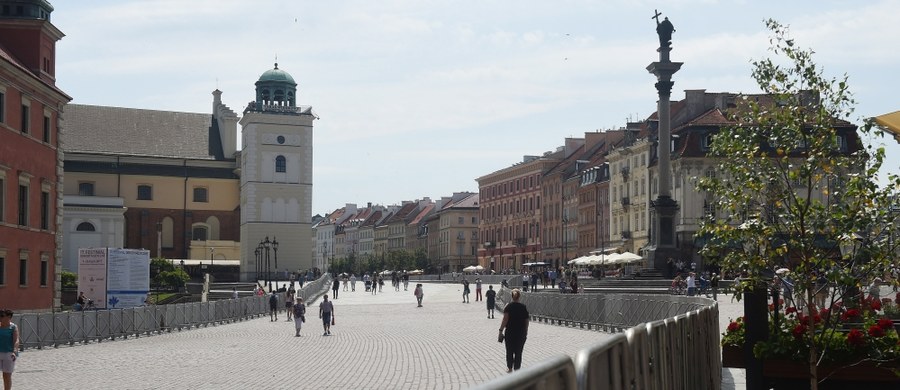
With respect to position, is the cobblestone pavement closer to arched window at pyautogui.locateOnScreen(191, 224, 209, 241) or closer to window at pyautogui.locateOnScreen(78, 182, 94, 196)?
arched window at pyautogui.locateOnScreen(191, 224, 209, 241)

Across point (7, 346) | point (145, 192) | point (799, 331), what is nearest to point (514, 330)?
point (799, 331)

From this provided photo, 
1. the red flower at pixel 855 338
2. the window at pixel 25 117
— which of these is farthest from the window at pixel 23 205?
the red flower at pixel 855 338

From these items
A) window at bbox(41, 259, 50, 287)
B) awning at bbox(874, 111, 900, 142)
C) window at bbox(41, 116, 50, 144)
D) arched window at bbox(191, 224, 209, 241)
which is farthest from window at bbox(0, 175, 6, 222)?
arched window at bbox(191, 224, 209, 241)

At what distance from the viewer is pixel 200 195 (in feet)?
385

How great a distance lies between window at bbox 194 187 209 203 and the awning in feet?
331

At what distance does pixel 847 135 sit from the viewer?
81625mm

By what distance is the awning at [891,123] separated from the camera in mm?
18547

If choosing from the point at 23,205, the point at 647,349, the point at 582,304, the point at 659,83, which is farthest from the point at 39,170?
the point at 647,349

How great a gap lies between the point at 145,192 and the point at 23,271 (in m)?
69.0

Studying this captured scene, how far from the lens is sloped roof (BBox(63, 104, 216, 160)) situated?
385 feet

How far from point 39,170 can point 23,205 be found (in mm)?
2105

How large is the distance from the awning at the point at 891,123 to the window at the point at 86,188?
10032 centimetres

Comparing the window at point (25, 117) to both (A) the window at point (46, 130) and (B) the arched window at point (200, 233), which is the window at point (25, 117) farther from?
(B) the arched window at point (200, 233)

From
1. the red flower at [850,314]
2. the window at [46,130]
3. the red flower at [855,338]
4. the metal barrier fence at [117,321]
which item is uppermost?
the window at [46,130]
